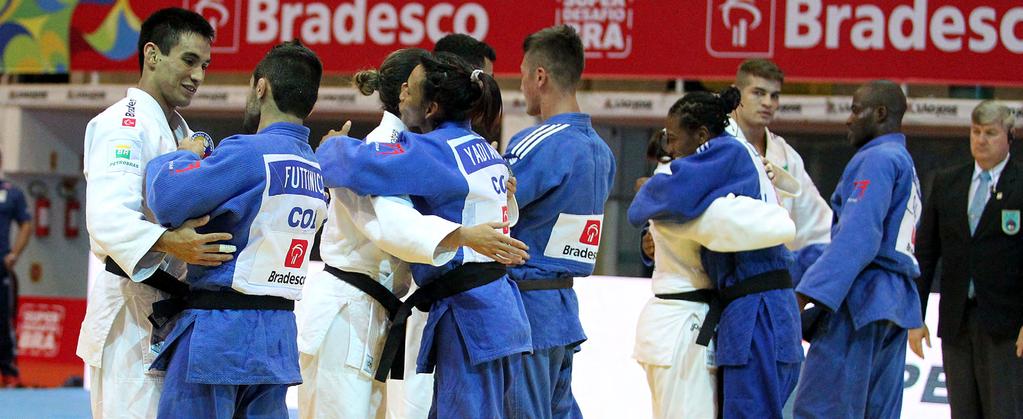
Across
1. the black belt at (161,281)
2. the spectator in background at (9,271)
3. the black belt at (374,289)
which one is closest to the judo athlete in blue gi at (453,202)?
Result: the black belt at (374,289)

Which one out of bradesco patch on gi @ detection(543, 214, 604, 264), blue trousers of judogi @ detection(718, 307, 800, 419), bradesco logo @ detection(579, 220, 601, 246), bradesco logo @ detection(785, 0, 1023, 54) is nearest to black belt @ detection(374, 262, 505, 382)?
bradesco patch on gi @ detection(543, 214, 604, 264)

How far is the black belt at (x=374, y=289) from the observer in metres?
4.19

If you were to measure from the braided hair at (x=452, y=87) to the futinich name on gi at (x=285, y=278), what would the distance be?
71cm

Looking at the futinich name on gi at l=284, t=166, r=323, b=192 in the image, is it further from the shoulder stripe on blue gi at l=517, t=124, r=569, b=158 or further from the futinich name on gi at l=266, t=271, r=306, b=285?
the shoulder stripe on blue gi at l=517, t=124, r=569, b=158

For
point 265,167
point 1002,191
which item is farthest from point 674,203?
point 1002,191

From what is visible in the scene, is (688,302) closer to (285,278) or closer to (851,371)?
(851,371)

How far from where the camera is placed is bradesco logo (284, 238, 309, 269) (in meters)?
3.61

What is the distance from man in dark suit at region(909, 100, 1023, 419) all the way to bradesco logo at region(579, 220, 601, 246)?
2.25 m

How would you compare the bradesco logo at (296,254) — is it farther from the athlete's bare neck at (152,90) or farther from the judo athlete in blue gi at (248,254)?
the athlete's bare neck at (152,90)

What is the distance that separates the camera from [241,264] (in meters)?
3.50

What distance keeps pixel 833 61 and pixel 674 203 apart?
5.41 m

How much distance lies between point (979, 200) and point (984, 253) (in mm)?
302

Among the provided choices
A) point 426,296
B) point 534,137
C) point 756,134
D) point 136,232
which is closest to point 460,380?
point 426,296

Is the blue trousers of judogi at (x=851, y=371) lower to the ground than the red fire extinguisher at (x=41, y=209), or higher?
lower
